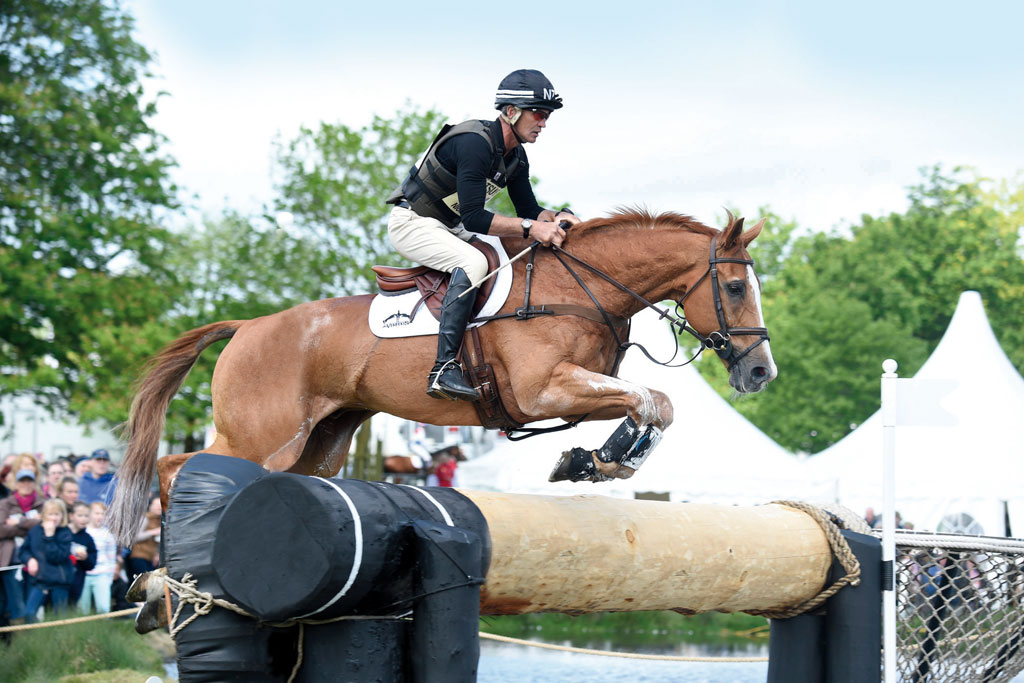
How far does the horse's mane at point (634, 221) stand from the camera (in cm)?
500

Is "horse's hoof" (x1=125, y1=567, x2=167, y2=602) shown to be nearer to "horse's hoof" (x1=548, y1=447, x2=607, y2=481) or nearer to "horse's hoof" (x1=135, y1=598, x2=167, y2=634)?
"horse's hoof" (x1=135, y1=598, x2=167, y2=634)

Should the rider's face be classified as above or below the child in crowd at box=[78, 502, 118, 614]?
above

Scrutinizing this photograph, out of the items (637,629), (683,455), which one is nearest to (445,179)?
(637,629)

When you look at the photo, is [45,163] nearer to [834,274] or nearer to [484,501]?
[484,501]

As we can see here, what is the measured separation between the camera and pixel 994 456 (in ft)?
42.9

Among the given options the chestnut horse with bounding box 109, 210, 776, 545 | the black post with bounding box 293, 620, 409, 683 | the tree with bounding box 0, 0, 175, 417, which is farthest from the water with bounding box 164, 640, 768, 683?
the tree with bounding box 0, 0, 175, 417

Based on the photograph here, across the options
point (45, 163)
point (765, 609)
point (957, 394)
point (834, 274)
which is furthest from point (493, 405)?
point (834, 274)

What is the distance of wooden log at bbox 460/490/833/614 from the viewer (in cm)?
306

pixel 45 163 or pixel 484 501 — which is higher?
pixel 45 163

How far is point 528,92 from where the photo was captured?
4734 millimetres

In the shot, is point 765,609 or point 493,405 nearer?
point 765,609

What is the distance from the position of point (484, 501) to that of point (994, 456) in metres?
11.8

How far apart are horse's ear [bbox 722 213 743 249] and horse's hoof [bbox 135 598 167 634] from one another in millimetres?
2878

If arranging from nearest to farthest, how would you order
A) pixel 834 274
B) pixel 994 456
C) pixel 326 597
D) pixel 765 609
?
pixel 326 597 → pixel 765 609 → pixel 994 456 → pixel 834 274
